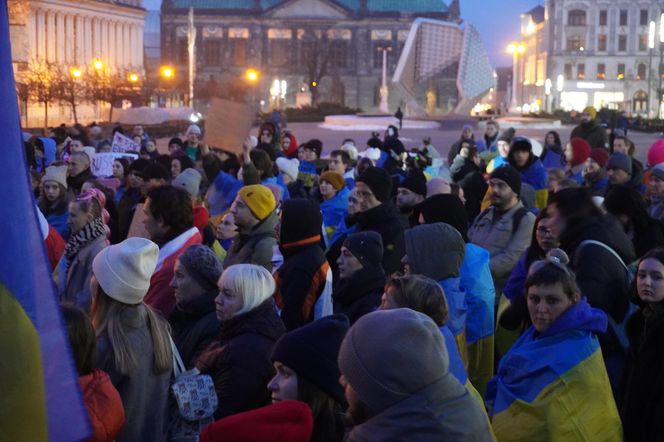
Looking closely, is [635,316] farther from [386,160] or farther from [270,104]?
[270,104]

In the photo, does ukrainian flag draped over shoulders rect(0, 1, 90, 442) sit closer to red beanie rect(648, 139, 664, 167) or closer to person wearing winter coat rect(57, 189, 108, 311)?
person wearing winter coat rect(57, 189, 108, 311)

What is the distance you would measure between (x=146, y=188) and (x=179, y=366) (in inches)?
150

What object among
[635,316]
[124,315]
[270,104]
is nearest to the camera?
[124,315]

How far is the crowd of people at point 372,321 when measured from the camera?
2746 mm

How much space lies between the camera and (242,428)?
2.95m

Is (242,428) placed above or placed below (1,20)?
below

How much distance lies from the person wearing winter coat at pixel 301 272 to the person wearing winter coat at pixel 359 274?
4.5 inches

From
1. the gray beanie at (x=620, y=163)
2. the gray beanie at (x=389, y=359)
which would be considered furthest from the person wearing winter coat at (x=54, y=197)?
the gray beanie at (x=389, y=359)

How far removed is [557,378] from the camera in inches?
153

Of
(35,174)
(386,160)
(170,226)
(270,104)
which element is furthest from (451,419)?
(270,104)

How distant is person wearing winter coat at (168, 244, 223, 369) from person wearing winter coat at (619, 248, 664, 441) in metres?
1.71

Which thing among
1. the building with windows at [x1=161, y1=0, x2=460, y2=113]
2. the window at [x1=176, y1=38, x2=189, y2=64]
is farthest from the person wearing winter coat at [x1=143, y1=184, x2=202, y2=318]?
the window at [x1=176, y1=38, x2=189, y2=64]

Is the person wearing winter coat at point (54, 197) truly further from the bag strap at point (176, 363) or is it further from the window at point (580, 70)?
the window at point (580, 70)

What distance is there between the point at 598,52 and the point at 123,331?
99.6m
